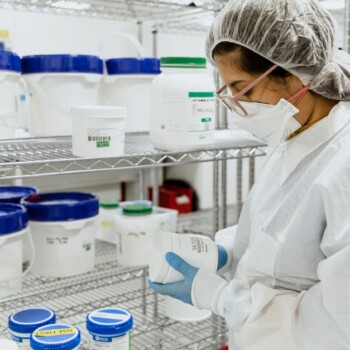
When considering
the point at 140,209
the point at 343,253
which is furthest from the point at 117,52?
the point at 343,253

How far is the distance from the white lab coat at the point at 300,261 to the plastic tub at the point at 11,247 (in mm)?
385

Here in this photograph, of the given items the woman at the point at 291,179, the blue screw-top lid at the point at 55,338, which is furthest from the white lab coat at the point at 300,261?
the blue screw-top lid at the point at 55,338

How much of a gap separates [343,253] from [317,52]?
14.1 inches

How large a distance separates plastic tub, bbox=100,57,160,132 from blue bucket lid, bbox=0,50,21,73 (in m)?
0.24

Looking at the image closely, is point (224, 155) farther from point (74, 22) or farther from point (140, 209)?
point (74, 22)

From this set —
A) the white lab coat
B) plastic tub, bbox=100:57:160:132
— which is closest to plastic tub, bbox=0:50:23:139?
plastic tub, bbox=100:57:160:132

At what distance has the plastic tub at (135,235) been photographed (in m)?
1.30

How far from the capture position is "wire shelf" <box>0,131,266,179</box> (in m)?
0.93

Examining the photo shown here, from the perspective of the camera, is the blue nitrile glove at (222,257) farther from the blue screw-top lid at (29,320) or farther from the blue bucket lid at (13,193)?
the blue bucket lid at (13,193)

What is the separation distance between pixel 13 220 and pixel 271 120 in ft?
1.82

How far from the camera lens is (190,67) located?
107cm

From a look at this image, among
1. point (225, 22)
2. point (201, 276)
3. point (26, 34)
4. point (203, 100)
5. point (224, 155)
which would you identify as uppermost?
point (26, 34)

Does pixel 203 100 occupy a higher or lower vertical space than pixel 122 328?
higher

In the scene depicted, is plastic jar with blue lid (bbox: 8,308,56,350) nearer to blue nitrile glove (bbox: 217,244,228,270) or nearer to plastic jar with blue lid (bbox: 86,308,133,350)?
plastic jar with blue lid (bbox: 86,308,133,350)
